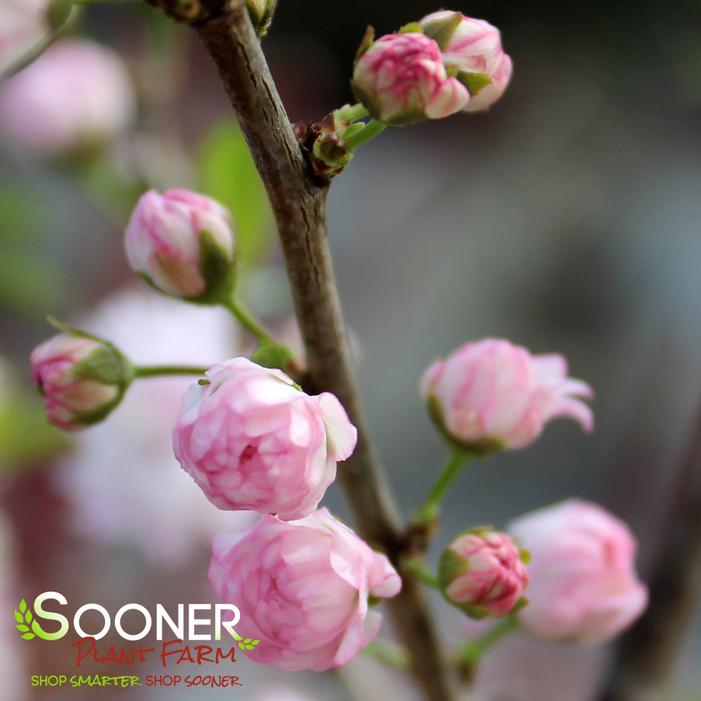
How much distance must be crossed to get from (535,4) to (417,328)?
0.56 meters

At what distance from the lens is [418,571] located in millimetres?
301

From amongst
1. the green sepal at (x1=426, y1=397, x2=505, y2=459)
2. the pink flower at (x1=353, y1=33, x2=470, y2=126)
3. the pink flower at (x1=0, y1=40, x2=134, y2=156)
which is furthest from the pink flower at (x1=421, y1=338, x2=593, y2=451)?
the pink flower at (x1=0, y1=40, x2=134, y2=156)

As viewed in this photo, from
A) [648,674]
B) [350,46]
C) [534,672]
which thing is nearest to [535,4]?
[350,46]

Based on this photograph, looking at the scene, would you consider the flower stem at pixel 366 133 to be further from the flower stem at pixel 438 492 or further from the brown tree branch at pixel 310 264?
the flower stem at pixel 438 492

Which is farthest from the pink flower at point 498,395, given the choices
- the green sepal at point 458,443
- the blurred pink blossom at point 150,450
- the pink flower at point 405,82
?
the blurred pink blossom at point 150,450

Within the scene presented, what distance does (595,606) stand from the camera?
1.13ft

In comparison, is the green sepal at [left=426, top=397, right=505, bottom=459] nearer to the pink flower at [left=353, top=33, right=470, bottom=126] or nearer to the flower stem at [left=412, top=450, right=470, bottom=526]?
the flower stem at [left=412, top=450, right=470, bottom=526]

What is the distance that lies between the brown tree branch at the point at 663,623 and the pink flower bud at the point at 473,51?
0.30 m

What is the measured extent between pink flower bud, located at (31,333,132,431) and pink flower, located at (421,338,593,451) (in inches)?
4.6

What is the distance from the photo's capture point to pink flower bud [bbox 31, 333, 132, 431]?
295mm

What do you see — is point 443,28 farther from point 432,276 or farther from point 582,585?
point 432,276

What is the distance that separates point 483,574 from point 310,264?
0.36 feet

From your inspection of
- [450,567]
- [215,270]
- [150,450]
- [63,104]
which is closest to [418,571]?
[450,567]

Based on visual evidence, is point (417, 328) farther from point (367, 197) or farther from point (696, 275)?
point (696, 275)
